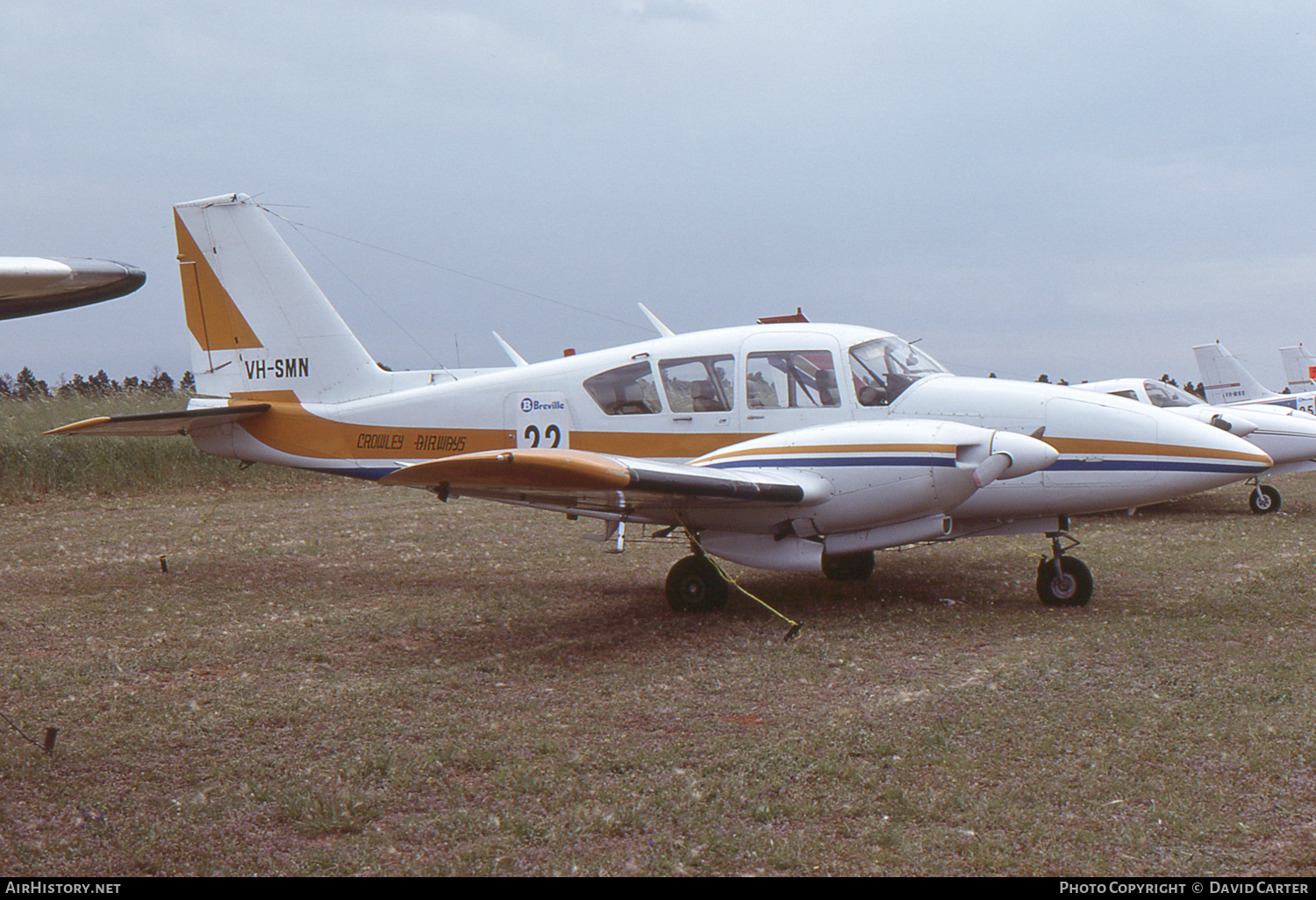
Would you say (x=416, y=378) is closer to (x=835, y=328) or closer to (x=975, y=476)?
(x=835, y=328)

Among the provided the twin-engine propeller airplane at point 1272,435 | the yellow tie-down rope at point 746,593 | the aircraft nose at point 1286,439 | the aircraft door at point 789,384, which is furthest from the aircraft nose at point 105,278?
the aircraft nose at point 1286,439

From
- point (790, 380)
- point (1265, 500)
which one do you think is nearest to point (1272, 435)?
point (1265, 500)

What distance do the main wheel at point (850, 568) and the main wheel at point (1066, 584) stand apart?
1605 mm

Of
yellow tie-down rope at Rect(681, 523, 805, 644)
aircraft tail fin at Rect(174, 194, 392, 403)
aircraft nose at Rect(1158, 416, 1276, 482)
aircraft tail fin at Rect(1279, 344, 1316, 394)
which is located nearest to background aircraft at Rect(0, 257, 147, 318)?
yellow tie-down rope at Rect(681, 523, 805, 644)

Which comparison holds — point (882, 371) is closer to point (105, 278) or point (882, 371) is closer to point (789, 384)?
point (789, 384)

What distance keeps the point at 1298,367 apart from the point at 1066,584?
1150 inches

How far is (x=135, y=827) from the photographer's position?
3.53 metres

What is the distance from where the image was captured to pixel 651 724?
463 cm

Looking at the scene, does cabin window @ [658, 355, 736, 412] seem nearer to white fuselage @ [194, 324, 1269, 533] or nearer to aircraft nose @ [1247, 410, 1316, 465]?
white fuselage @ [194, 324, 1269, 533]

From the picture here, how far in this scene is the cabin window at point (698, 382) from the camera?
775cm

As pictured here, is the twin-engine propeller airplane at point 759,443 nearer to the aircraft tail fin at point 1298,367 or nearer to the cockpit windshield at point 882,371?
the cockpit windshield at point 882,371

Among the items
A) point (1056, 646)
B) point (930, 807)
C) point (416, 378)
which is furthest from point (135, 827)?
point (416, 378)

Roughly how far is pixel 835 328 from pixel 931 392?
976 millimetres

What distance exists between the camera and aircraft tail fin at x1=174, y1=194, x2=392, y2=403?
9727mm
